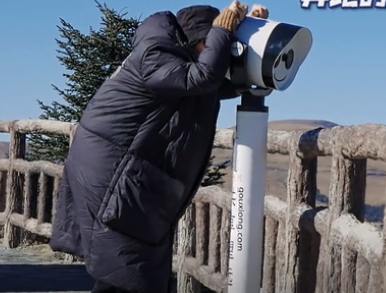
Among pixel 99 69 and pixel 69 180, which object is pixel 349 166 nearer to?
pixel 69 180

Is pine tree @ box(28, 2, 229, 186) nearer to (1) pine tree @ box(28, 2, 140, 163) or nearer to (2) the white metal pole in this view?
(1) pine tree @ box(28, 2, 140, 163)

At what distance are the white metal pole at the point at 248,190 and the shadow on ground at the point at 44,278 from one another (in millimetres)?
3313

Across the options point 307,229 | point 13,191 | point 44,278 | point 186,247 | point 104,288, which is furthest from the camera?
point 13,191

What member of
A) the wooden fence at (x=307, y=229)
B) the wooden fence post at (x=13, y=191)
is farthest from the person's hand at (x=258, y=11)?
the wooden fence post at (x=13, y=191)

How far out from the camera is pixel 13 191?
909 cm

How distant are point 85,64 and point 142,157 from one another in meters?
7.94

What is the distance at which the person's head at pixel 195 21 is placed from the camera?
11.3 ft

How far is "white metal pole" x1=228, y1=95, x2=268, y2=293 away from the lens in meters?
3.47

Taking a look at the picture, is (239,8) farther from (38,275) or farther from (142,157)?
(38,275)

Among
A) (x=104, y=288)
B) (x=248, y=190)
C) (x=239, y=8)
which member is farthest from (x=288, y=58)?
(x=104, y=288)

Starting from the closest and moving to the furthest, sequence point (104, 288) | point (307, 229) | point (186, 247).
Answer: point (104, 288), point (307, 229), point (186, 247)

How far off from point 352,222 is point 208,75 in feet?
2.90

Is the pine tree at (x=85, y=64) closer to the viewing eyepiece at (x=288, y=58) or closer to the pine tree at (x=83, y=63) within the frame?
the pine tree at (x=83, y=63)

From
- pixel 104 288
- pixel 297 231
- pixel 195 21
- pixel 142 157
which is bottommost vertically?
pixel 104 288
